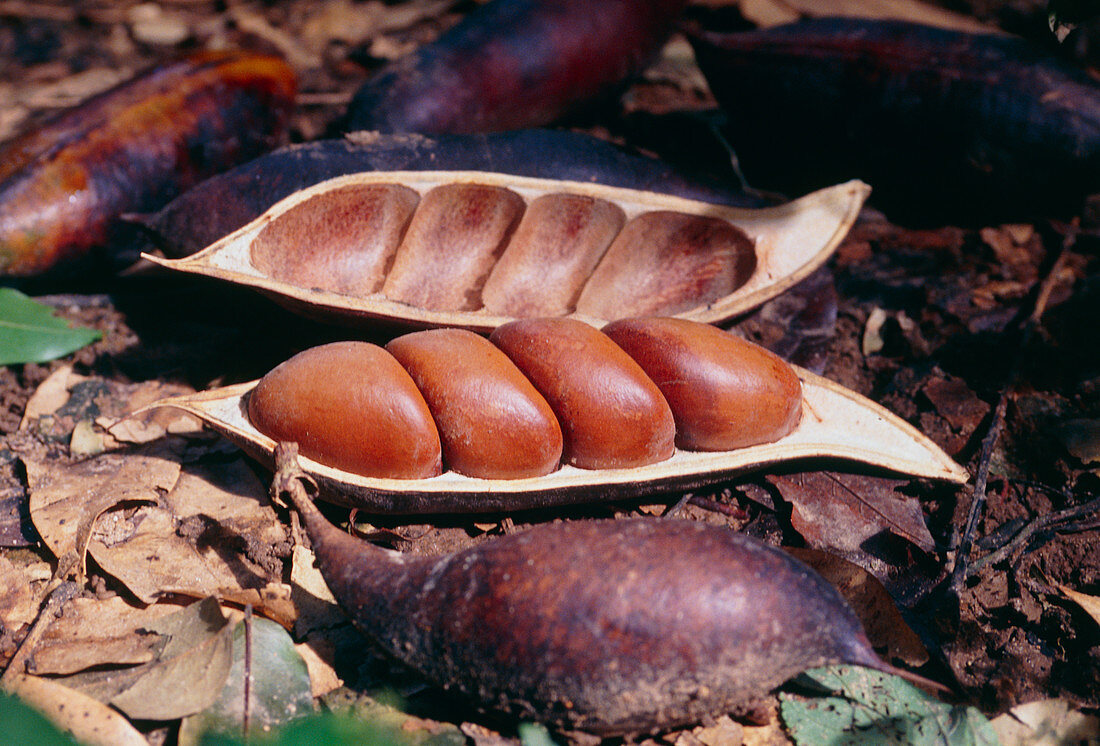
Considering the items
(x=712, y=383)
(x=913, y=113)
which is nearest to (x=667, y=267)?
(x=712, y=383)

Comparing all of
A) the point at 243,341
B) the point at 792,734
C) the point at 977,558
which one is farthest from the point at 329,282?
the point at 977,558

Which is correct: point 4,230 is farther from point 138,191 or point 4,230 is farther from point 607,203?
point 607,203

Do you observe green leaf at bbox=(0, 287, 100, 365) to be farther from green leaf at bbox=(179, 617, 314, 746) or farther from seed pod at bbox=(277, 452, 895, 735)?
seed pod at bbox=(277, 452, 895, 735)

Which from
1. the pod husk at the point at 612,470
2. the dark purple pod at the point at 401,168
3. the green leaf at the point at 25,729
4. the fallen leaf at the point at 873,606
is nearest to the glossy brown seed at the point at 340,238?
the dark purple pod at the point at 401,168

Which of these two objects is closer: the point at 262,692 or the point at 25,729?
the point at 25,729

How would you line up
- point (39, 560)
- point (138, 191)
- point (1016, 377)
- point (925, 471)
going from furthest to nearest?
point (138, 191) < point (1016, 377) < point (925, 471) < point (39, 560)

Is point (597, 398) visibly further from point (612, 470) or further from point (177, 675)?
point (177, 675)

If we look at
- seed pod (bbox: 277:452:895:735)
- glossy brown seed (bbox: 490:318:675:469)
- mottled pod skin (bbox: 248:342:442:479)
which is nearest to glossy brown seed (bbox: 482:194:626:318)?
glossy brown seed (bbox: 490:318:675:469)

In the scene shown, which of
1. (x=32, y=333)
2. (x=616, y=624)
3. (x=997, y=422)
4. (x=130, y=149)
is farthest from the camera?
(x=130, y=149)
